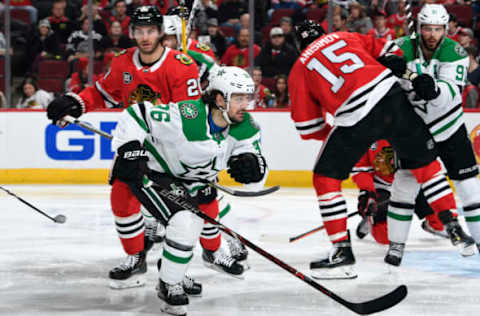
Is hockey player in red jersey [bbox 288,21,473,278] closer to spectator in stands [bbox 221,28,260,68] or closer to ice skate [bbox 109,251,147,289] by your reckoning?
ice skate [bbox 109,251,147,289]

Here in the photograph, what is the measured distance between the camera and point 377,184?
4.62 metres

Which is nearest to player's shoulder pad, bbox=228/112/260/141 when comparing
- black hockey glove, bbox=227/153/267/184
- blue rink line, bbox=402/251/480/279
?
black hockey glove, bbox=227/153/267/184

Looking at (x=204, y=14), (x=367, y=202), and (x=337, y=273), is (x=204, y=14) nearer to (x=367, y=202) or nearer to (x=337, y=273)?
(x=367, y=202)

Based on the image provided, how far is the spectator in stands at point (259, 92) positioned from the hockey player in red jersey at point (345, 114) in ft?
12.2

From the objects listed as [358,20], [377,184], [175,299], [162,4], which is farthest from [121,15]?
[175,299]

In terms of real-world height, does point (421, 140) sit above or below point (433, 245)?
above

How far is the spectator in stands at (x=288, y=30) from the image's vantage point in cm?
775

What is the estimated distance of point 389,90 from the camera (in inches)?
141

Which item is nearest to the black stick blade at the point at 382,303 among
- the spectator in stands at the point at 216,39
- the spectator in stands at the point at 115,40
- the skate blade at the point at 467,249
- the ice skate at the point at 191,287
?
the ice skate at the point at 191,287

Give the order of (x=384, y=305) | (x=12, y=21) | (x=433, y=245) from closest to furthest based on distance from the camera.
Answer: (x=384, y=305) < (x=433, y=245) < (x=12, y=21)

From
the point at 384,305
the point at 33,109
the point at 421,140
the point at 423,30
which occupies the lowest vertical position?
the point at 33,109

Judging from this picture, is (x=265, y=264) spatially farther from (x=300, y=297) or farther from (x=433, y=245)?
(x=433, y=245)

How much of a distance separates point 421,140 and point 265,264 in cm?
97

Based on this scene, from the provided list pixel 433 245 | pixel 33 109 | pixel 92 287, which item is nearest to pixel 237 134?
pixel 92 287
